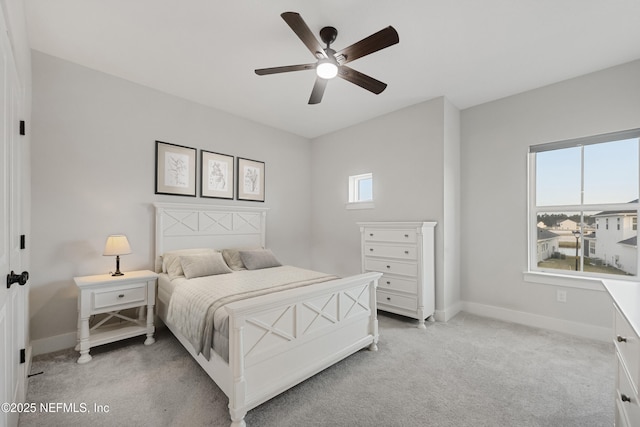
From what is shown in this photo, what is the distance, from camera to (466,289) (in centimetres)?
368

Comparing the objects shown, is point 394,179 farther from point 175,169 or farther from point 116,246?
point 116,246

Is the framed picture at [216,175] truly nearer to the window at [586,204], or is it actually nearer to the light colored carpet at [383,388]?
the light colored carpet at [383,388]

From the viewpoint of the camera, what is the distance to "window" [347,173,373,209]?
13.9 ft

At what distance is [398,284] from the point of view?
10.9 ft

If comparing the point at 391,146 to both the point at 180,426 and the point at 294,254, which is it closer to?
the point at 294,254

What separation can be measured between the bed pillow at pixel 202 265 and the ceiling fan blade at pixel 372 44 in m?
2.38

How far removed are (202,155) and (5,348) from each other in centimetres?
270

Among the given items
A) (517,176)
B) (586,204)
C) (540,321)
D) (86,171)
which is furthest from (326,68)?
(540,321)

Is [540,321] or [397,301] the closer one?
[540,321]

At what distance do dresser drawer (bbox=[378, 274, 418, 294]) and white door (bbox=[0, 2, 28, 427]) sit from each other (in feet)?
10.5

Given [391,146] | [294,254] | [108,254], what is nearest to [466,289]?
[391,146]

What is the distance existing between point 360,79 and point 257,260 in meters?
2.33

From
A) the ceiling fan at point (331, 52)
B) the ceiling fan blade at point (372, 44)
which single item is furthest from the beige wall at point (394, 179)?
the ceiling fan blade at point (372, 44)

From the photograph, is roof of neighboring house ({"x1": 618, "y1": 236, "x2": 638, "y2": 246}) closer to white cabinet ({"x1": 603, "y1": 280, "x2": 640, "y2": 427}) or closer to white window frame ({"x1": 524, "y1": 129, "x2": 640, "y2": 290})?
white window frame ({"x1": 524, "y1": 129, "x2": 640, "y2": 290})
